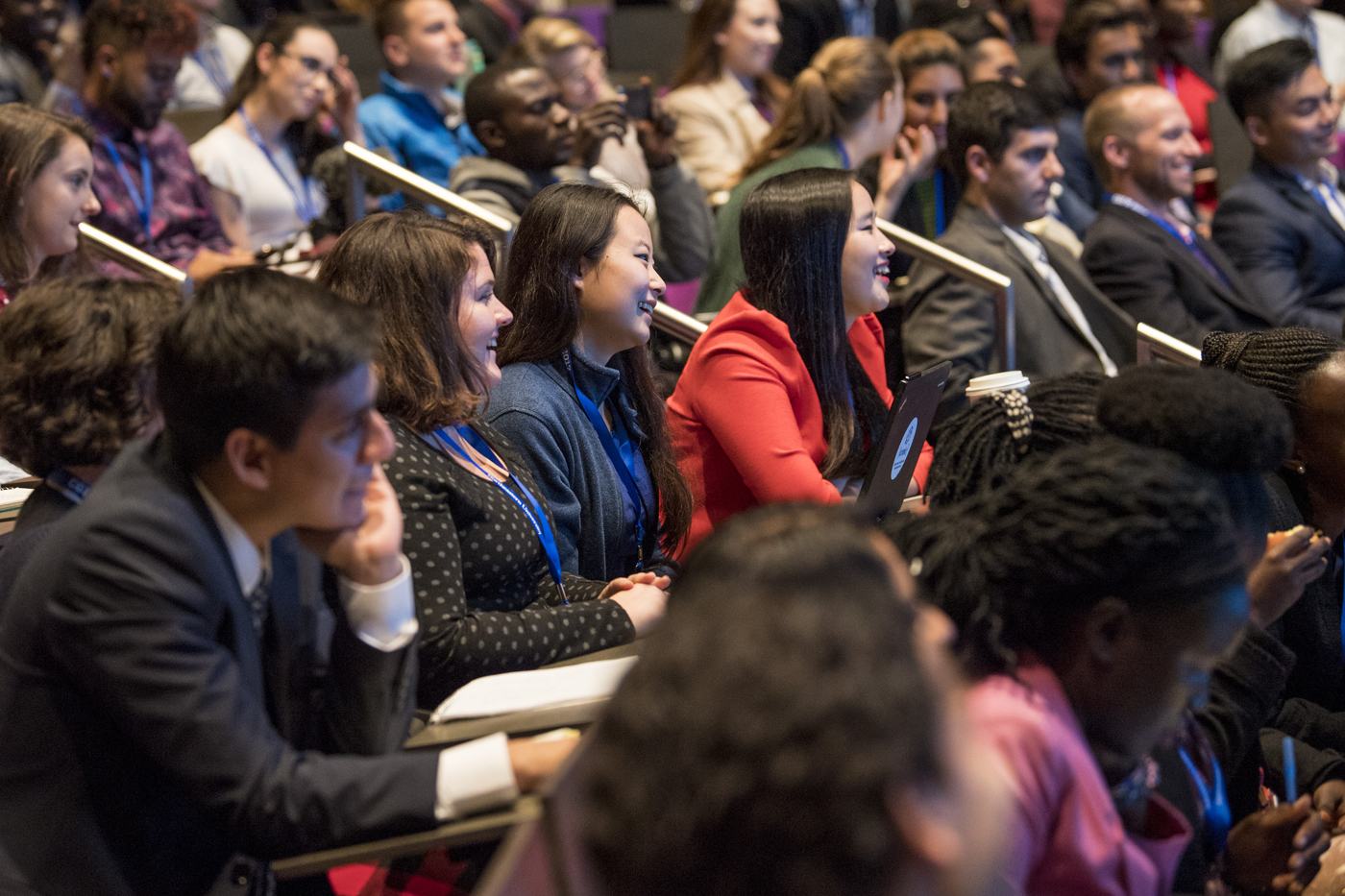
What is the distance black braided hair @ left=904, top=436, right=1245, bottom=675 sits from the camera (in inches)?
48.3

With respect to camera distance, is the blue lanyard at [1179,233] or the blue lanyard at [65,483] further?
the blue lanyard at [1179,233]

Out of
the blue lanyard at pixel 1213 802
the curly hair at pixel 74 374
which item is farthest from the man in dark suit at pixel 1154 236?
the curly hair at pixel 74 374

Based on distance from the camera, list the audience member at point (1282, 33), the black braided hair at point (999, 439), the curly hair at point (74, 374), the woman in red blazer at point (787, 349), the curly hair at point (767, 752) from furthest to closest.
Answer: the audience member at point (1282, 33), the woman in red blazer at point (787, 349), the black braided hair at point (999, 439), the curly hair at point (74, 374), the curly hair at point (767, 752)

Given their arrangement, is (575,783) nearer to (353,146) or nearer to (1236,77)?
(353,146)

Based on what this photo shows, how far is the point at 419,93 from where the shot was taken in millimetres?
4574

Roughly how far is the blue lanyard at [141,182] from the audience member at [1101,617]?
316 centimetres

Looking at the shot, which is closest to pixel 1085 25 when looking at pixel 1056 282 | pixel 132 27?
pixel 1056 282

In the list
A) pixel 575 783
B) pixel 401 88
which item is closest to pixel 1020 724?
pixel 575 783

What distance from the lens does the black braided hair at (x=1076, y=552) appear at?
123 cm

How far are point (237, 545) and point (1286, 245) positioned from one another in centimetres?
388

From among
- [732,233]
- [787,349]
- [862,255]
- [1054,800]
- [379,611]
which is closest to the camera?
[1054,800]

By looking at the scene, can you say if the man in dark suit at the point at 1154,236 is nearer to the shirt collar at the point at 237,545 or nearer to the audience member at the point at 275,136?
the audience member at the point at 275,136

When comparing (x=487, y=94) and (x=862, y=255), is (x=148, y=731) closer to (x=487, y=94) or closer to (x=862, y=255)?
(x=862, y=255)

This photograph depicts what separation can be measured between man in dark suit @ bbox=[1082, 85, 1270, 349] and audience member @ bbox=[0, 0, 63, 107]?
3646 mm
